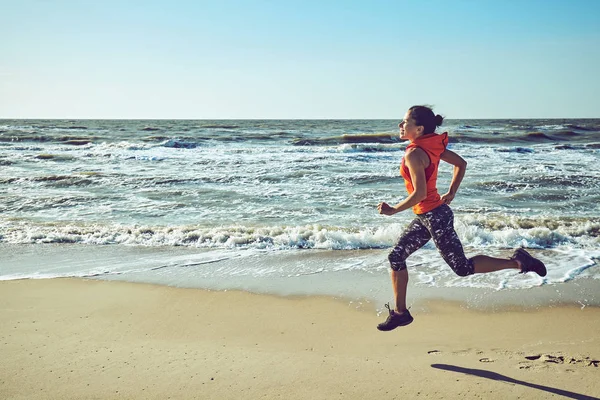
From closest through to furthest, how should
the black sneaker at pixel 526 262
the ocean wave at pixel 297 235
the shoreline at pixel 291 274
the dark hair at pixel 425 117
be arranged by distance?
the dark hair at pixel 425 117
the black sneaker at pixel 526 262
the shoreline at pixel 291 274
the ocean wave at pixel 297 235

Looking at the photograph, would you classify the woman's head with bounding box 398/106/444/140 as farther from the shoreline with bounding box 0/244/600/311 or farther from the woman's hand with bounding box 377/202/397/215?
the shoreline with bounding box 0/244/600/311

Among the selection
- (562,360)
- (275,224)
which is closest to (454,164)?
(562,360)

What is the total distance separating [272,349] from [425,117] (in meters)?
2.29

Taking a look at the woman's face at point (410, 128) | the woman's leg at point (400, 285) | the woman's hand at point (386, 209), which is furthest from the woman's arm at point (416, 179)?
the woman's leg at point (400, 285)

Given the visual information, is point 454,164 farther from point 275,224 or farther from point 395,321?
point 275,224

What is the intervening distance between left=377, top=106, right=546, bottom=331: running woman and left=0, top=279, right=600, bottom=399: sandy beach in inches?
22.6

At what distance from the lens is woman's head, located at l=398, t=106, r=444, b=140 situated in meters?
3.82

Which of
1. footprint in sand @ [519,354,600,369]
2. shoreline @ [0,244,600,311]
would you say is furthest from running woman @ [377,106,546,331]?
shoreline @ [0,244,600,311]

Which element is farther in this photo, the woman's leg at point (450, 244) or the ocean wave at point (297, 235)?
the ocean wave at point (297, 235)

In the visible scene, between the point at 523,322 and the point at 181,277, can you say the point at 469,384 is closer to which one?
the point at 523,322

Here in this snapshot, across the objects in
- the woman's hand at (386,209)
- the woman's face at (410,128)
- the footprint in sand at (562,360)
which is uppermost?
the woman's face at (410,128)

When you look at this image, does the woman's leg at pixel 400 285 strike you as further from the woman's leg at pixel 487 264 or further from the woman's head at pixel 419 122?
the woman's head at pixel 419 122

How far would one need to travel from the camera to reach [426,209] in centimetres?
388

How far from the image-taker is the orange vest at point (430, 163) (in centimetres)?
375
